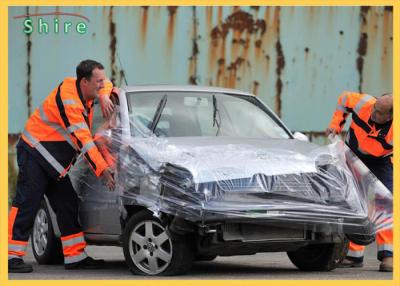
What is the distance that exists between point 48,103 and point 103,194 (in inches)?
35.0

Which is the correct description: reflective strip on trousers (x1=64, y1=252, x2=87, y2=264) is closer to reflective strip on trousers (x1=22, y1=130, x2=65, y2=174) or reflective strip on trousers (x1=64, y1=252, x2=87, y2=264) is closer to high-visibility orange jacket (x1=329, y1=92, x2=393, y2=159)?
reflective strip on trousers (x1=22, y1=130, x2=65, y2=174)

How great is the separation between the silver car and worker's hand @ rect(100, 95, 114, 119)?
0.07 meters

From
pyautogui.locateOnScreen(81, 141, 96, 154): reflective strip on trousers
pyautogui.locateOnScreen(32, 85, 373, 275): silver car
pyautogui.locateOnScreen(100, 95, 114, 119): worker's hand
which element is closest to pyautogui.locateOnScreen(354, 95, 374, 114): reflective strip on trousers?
pyautogui.locateOnScreen(32, 85, 373, 275): silver car

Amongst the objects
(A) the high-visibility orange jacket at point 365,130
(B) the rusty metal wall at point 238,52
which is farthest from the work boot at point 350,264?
(B) the rusty metal wall at point 238,52

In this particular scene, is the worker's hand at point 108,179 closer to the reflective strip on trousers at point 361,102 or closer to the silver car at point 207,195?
the silver car at point 207,195

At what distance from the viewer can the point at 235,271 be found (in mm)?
8141

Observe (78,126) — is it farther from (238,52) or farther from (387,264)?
(238,52)

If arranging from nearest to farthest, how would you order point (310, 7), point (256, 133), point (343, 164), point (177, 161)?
point (177, 161) → point (343, 164) → point (256, 133) → point (310, 7)

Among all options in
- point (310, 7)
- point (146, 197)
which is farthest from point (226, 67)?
point (146, 197)

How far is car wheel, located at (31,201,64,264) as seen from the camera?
884cm

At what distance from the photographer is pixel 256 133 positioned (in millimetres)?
8422

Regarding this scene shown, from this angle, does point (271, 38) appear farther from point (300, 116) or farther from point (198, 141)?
point (198, 141)

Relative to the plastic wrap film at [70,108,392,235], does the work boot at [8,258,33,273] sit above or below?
below

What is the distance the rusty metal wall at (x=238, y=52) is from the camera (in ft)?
43.7
